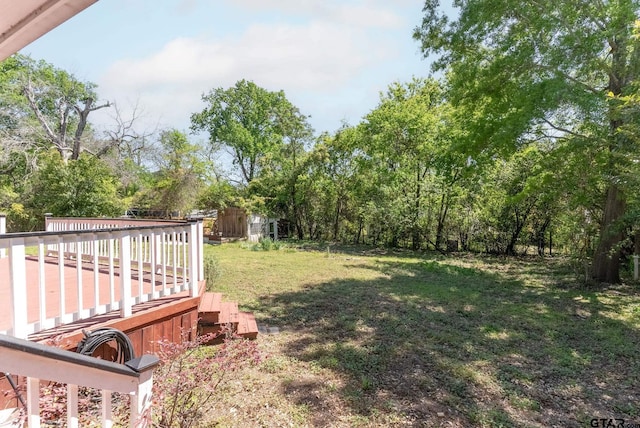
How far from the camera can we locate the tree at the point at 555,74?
250 inches

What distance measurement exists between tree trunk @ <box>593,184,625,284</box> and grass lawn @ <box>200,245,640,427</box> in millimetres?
473

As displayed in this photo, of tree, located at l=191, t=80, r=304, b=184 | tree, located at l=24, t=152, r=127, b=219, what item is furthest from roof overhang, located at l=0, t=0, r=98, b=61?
tree, located at l=191, t=80, r=304, b=184

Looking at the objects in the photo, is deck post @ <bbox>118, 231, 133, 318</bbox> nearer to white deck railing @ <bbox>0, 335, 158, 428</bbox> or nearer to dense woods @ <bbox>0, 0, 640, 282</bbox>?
white deck railing @ <bbox>0, 335, 158, 428</bbox>

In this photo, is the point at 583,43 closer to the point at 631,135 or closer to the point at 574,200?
the point at 631,135

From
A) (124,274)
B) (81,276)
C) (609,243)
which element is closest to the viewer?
(81,276)

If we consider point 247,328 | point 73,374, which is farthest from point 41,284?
point 247,328

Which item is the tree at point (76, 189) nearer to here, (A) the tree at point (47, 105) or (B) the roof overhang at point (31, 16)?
(A) the tree at point (47, 105)

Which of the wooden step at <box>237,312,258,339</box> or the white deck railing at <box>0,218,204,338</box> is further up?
Result: the white deck railing at <box>0,218,204,338</box>

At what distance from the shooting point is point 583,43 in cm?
642

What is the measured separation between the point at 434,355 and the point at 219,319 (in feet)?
8.31

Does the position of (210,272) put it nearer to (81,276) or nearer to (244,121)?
(81,276)

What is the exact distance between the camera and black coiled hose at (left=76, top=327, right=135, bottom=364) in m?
2.48

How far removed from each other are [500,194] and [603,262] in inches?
199

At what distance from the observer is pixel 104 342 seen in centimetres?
271
